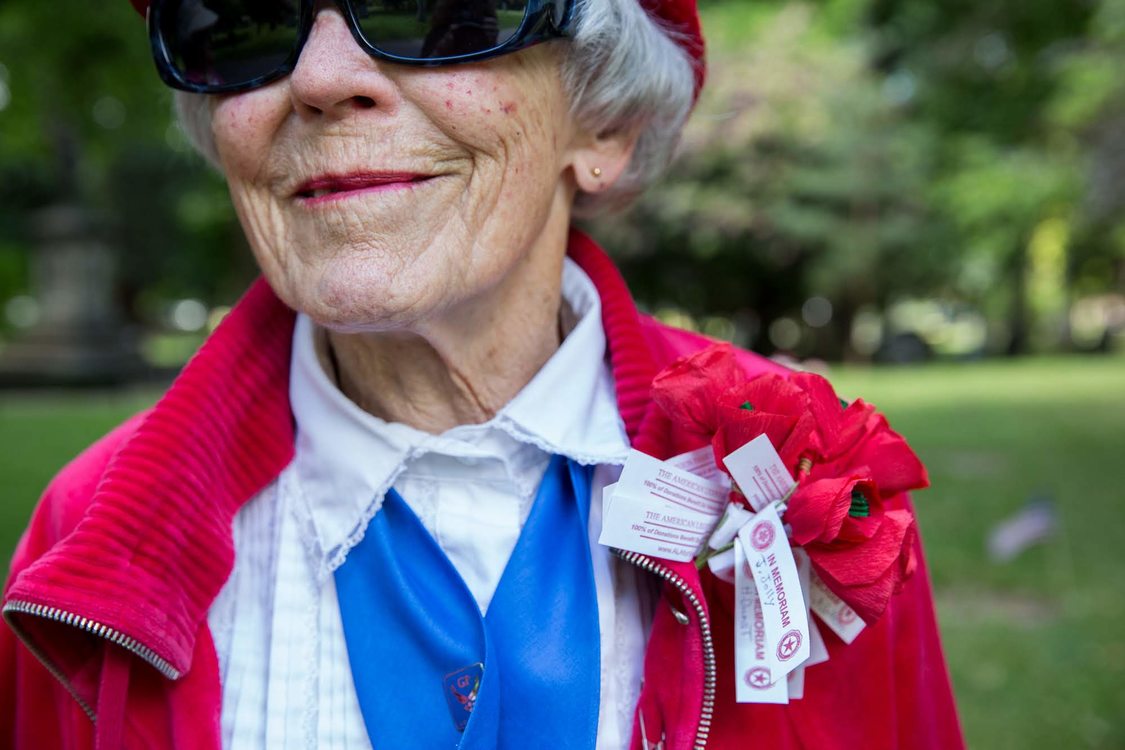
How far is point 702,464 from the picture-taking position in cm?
158

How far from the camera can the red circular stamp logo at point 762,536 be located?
1.45m

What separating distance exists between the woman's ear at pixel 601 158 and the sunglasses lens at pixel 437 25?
32cm

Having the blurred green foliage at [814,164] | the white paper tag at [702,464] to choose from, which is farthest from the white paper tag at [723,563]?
the blurred green foliage at [814,164]

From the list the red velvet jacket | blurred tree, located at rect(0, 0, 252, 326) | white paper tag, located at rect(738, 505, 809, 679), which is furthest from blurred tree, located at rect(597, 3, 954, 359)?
white paper tag, located at rect(738, 505, 809, 679)

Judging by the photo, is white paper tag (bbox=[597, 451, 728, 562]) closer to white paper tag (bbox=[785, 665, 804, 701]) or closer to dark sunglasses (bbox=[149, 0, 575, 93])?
white paper tag (bbox=[785, 665, 804, 701])

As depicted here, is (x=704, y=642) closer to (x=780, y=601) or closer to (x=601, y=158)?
(x=780, y=601)

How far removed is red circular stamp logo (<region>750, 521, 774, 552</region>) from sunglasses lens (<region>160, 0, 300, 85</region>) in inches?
39.0

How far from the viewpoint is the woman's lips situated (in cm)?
154

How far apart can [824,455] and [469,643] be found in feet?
1.94

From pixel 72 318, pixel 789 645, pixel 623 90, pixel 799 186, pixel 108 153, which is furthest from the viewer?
pixel 799 186

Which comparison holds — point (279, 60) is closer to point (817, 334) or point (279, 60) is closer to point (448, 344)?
point (448, 344)

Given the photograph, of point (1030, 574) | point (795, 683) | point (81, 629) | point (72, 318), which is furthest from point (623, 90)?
→ point (72, 318)

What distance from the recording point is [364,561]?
5.28 ft

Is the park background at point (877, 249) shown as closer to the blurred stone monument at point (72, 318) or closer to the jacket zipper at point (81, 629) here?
the blurred stone monument at point (72, 318)
